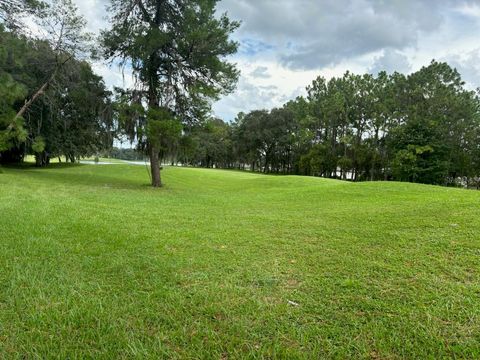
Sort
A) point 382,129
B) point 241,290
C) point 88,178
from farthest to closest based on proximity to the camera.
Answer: point 382,129 < point 88,178 < point 241,290

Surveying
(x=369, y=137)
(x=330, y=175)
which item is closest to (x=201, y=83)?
(x=369, y=137)

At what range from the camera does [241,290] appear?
3.21m

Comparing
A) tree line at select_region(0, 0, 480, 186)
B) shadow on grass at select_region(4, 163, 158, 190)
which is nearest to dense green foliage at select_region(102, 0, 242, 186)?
tree line at select_region(0, 0, 480, 186)

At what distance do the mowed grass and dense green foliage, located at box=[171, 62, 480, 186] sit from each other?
1667 centimetres

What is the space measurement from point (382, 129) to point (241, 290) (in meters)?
36.2

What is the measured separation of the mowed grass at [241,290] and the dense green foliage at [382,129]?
1667 cm

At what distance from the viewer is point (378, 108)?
34062 millimetres

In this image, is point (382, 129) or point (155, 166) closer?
point (155, 166)

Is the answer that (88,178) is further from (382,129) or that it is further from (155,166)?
(382,129)

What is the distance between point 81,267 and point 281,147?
4757 cm

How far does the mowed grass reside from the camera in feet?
7.62

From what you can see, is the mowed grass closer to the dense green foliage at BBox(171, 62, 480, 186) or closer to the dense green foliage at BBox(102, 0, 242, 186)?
the dense green foliage at BBox(102, 0, 242, 186)

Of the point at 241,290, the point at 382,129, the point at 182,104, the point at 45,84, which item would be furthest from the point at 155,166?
the point at 382,129

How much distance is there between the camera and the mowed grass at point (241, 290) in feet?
7.62
